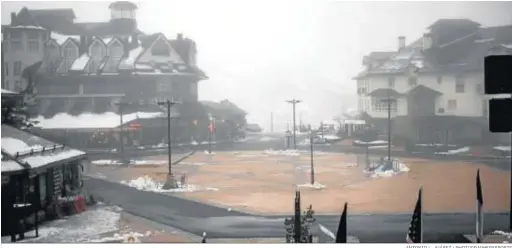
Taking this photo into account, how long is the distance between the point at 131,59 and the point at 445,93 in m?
2.16

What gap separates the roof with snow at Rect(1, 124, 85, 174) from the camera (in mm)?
3738

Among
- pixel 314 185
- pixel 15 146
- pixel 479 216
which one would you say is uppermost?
pixel 15 146

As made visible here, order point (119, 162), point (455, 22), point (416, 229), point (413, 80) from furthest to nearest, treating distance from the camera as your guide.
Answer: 1. point (119, 162)
2. point (413, 80)
3. point (455, 22)
4. point (416, 229)

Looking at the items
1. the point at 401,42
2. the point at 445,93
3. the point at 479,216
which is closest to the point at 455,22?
the point at 401,42

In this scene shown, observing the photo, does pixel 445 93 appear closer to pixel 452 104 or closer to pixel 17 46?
pixel 452 104

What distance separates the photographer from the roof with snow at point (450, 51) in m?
3.77

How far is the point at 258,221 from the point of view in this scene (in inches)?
149

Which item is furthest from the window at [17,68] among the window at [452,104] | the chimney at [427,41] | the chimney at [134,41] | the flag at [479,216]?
the flag at [479,216]

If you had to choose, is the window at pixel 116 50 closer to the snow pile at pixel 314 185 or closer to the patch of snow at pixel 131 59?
the patch of snow at pixel 131 59

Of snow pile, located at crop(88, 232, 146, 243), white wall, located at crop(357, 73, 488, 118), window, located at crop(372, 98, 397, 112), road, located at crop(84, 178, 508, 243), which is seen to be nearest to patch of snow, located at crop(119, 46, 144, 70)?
road, located at crop(84, 178, 508, 243)

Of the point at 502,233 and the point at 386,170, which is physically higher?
the point at 386,170

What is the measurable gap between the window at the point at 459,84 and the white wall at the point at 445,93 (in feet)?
0.05

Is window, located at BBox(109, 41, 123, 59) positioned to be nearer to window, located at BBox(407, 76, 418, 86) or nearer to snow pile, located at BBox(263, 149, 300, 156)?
snow pile, located at BBox(263, 149, 300, 156)

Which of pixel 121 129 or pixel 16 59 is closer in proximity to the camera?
pixel 16 59
